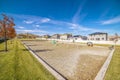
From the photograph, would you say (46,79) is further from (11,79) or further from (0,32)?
(0,32)

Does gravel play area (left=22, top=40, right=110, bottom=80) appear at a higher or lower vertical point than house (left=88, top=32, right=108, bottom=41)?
lower

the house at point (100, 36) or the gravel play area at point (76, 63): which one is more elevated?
the house at point (100, 36)

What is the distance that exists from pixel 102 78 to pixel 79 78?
1.27m

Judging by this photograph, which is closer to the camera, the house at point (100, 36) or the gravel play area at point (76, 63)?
the gravel play area at point (76, 63)

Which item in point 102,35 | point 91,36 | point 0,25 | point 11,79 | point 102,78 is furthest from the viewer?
point 91,36

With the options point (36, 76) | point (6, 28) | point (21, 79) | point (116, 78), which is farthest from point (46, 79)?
point (6, 28)

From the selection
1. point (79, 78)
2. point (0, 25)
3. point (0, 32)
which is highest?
point (0, 25)

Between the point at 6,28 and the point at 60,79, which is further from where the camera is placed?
the point at 6,28

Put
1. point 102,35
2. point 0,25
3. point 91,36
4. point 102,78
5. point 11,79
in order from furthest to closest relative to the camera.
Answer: point 91,36 < point 102,35 < point 0,25 < point 102,78 < point 11,79

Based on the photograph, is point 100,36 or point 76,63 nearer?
point 76,63

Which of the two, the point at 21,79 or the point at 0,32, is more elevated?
the point at 0,32

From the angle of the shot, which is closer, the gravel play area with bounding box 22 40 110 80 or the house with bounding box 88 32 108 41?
the gravel play area with bounding box 22 40 110 80

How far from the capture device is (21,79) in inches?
192

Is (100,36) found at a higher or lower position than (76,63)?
higher
